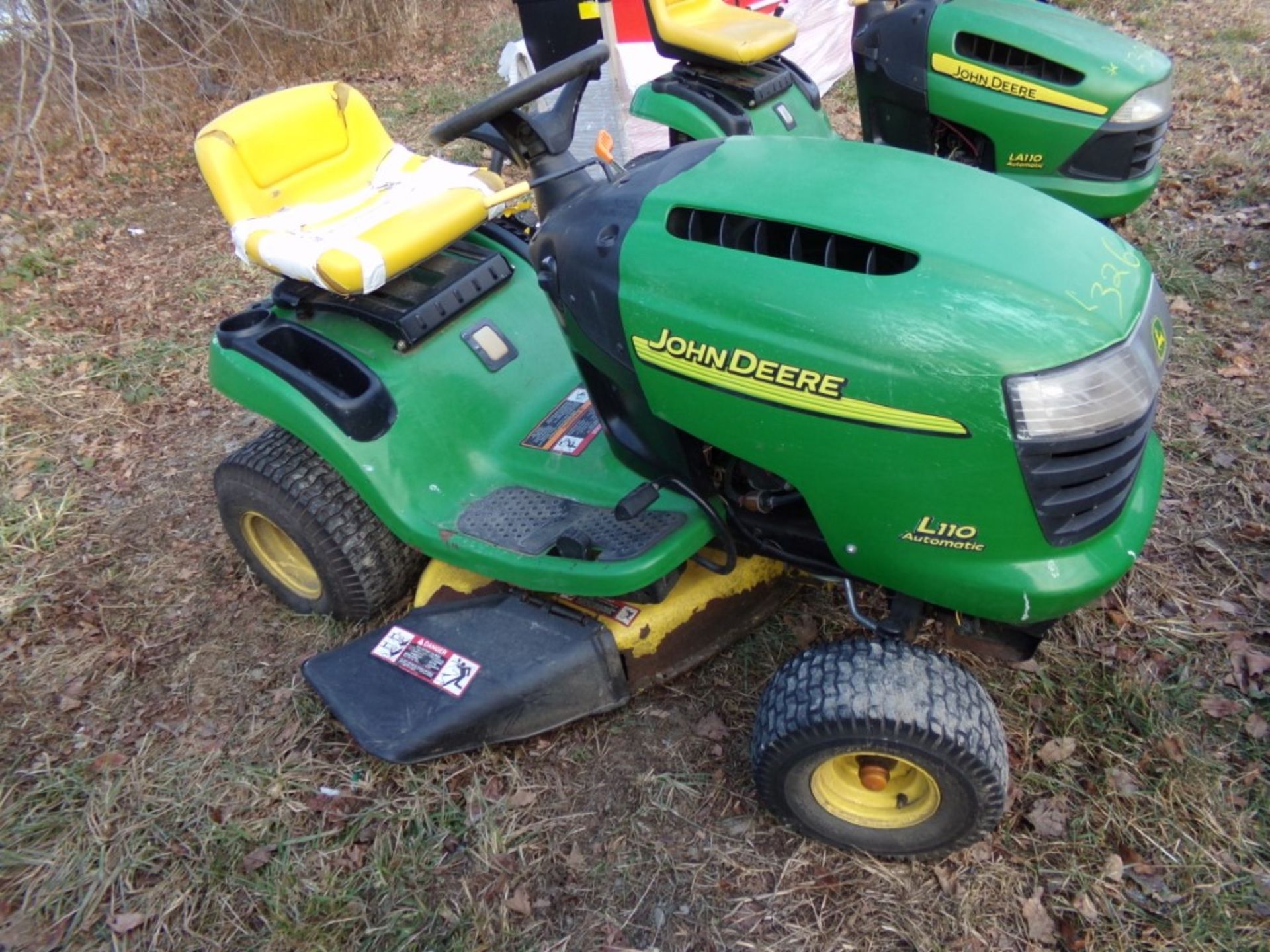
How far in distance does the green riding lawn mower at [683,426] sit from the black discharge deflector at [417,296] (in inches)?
0.4

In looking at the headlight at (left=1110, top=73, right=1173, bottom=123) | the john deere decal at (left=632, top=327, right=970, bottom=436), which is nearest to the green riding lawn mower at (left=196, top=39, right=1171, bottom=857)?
the john deere decal at (left=632, top=327, right=970, bottom=436)

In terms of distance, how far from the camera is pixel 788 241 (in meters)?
1.64

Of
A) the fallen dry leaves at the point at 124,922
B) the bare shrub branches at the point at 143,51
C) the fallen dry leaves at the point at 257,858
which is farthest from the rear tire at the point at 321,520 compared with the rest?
the bare shrub branches at the point at 143,51

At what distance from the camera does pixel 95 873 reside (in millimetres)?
2041

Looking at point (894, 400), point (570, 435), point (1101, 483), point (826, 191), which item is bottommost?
point (570, 435)

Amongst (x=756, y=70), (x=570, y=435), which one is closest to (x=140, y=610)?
(x=570, y=435)

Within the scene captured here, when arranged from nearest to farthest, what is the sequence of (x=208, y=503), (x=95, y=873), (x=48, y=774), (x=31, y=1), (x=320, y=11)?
(x=95, y=873) < (x=48, y=774) < (x=208, y=503) < (x=31, y=1) < (x=320, y=11)

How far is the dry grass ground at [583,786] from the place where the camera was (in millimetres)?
1840

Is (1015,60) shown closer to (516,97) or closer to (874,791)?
(516,97)

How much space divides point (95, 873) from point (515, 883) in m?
0.94

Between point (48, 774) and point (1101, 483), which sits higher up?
point (1101, 483)

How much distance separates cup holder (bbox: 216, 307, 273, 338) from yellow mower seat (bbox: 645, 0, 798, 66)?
1.78 meters

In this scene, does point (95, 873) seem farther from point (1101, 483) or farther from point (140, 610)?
point (1101, 483)

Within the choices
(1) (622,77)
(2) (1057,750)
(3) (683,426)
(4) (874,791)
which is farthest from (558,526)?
(1) (622,77)
